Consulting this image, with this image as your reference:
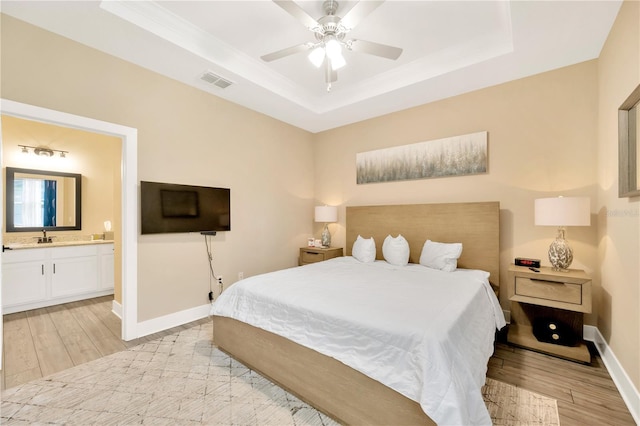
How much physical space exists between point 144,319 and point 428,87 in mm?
4215

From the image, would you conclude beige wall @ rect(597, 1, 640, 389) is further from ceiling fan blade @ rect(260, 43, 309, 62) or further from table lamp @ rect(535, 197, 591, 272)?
ceiling fan blade @ rect(260, 43, 309, 62)

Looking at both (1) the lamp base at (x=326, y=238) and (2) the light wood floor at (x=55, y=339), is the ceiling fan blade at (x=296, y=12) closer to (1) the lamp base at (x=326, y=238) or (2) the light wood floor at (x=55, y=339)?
(1) the lamp base at (x=326, y=238)

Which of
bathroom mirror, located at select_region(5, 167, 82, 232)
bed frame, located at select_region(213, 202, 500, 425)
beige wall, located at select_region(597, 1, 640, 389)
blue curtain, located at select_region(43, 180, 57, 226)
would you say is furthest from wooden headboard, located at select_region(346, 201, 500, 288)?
blue curtain, located at select_region(43, 180, 57, 226)

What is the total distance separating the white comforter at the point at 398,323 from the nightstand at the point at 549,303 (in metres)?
0.31

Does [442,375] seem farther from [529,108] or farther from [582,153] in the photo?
[529,108]

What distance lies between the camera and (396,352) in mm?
1500

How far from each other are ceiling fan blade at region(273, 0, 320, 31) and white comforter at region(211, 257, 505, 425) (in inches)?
82.5

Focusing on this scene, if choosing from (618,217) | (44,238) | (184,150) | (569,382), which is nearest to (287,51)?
(184,150)

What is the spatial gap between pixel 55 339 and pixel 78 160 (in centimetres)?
314

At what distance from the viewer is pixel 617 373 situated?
2.07m

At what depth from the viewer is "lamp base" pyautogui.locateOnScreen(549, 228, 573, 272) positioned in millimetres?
2619

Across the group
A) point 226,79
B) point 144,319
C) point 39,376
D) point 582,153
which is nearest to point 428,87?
point 582,153

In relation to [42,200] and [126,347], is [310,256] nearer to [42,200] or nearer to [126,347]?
[126,347]

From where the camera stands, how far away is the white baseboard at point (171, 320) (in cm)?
296
